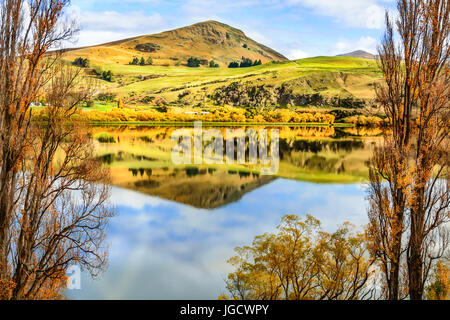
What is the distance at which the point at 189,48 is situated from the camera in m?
133

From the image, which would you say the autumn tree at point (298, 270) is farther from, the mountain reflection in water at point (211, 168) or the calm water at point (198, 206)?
the mountain reflection in water at point (211, 168)

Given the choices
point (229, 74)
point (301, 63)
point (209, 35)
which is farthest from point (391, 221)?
point (209, 35)

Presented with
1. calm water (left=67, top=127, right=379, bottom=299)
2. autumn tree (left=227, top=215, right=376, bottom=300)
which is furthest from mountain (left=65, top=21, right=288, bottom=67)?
autumn tree (left=227, top=215, right=376, bottom=300)

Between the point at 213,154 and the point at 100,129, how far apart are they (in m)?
24.6

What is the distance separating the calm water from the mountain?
58655 millimetres

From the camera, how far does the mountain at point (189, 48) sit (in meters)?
122

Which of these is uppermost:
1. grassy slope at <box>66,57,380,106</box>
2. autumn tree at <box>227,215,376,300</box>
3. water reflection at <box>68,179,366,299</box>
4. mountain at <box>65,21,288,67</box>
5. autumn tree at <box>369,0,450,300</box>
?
mountain at <box>65,21,288,67</box>

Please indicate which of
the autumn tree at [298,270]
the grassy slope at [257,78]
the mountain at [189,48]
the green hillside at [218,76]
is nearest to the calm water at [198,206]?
the autumn tree at [298,270]

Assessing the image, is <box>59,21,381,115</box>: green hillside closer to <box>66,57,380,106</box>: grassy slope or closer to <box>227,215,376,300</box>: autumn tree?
<box>66,57,380,106</box>: grassy slope

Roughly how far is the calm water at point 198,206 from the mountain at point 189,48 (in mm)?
58655

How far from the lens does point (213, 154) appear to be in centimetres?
6488

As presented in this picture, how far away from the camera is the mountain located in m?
122

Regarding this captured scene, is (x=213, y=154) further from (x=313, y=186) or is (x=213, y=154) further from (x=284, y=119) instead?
(x=284, y=119)

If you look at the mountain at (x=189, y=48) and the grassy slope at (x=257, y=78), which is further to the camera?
the mountain at (x=189, y=48)
